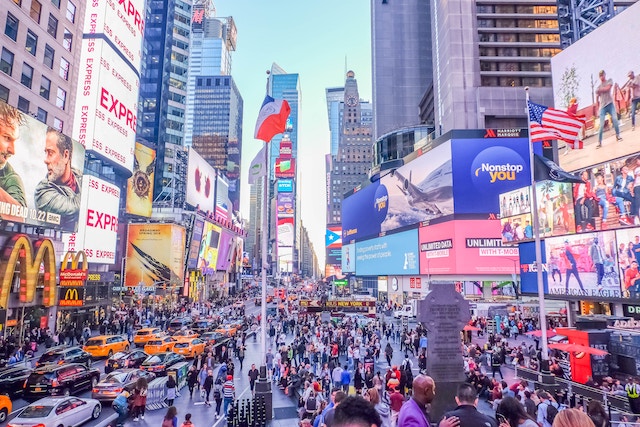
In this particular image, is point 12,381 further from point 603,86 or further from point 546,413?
point 603,86

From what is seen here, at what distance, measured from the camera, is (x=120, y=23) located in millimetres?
53594

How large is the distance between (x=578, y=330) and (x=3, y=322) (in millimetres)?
36662

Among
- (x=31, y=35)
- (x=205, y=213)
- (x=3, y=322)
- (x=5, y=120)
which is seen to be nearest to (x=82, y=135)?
(x=31, y=35)

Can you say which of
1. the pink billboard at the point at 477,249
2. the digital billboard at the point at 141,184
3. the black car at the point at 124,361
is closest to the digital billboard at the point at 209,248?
the digital billboard at the point at 141,184

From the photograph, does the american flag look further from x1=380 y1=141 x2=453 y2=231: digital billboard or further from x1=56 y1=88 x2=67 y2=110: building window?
x1=380 y1=141 x2=453 y2=231: digital billboard

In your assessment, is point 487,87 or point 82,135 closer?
point 82,135

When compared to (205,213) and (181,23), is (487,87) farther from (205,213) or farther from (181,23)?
(181,23)

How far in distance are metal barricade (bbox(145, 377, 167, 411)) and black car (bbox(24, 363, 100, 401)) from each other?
3.65 meters

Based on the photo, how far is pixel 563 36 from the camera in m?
39.8

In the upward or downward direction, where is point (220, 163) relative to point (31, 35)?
upward

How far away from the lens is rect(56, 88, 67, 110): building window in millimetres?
40688

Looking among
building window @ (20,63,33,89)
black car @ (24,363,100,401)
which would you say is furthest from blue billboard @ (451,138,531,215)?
black car @ (24,363,100,401)

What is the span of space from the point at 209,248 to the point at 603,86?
73.6m

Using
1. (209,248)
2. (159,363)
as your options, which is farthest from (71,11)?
(209,248)
